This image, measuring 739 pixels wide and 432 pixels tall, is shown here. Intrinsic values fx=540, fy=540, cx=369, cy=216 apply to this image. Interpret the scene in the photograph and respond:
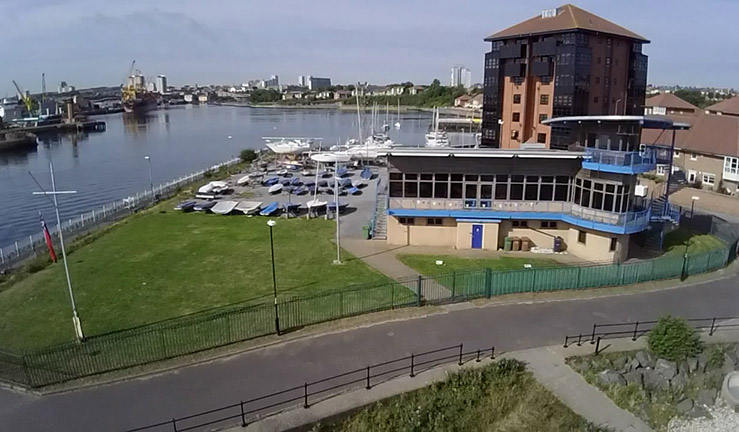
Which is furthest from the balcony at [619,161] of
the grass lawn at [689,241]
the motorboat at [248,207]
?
the motorboat at [248,207]

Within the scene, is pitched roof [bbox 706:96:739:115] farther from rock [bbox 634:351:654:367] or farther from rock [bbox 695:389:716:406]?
rock [bbox 634:351:654:367]

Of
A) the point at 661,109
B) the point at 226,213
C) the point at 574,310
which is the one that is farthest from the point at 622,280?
the point at 661,109

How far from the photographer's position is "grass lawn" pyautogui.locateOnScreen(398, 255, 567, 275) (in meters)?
26.5

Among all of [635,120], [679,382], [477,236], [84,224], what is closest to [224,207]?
[84,224]

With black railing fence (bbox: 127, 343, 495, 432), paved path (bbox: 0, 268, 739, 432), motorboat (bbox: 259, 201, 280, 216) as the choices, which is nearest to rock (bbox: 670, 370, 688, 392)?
paved path (bbox: 0, 268, 739, 432)

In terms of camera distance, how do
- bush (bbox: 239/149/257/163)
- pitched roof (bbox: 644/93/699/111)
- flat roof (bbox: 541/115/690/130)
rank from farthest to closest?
1. bush (bbox: 239/149/257/163)
2. pitched roof (bbox: 644/93/699/111)
3. flat roof (bbox: 541/115/690/130)

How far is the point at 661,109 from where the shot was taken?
72.0m

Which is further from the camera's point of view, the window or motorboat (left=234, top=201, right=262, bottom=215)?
motorboat (left=234, top=201, right=262, bottom=215)

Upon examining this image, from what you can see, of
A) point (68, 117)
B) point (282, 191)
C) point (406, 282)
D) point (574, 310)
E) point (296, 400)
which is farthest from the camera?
point (68, 117)

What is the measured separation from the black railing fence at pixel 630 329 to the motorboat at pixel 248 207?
27.0 meters

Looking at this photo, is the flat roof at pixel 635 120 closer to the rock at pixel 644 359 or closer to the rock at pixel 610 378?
the rock at pixel 644 359

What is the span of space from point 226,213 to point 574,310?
2696 cm

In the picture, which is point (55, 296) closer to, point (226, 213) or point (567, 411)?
point (226, 213)

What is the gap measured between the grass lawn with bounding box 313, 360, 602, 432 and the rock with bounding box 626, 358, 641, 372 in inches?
140
